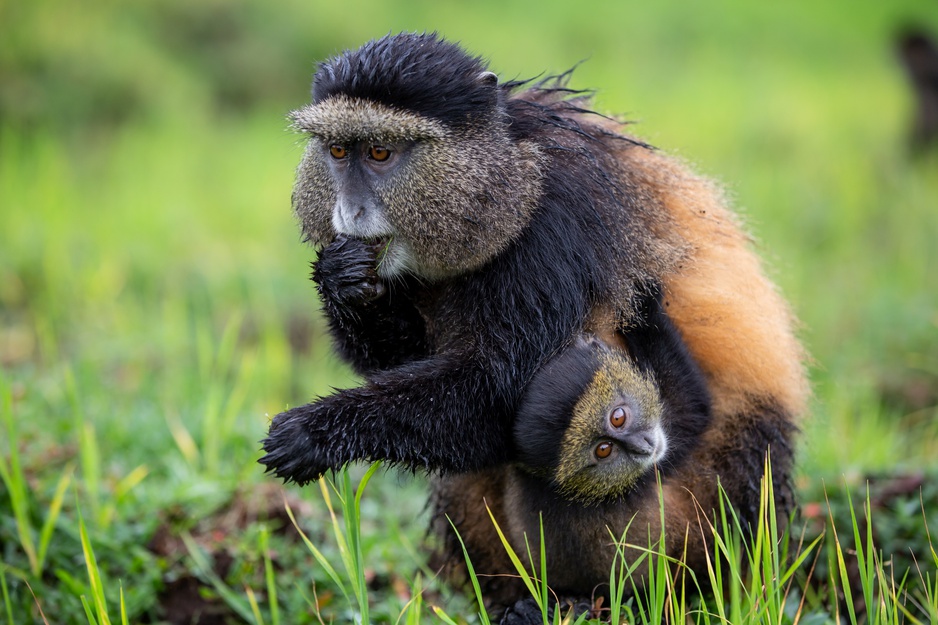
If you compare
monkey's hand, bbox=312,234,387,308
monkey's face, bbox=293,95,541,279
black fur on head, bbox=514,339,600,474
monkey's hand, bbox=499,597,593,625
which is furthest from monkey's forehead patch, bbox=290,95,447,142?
monkey's hand, bbox=499,597,593,625

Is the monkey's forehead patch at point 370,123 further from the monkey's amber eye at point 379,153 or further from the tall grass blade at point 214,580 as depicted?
the tall grass blade at point 214,580

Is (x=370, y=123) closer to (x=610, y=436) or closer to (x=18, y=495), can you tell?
(x=610, y=436)

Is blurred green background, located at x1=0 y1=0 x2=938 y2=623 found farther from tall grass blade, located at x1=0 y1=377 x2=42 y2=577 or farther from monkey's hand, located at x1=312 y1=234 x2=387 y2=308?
monkey's hand, located at x1=312 y1=234 x2=387 y2=308

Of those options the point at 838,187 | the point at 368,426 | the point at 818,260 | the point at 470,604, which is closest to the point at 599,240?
the point at 368,426

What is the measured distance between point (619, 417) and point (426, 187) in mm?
994

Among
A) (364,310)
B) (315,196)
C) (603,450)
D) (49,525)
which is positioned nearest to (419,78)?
(315,196)

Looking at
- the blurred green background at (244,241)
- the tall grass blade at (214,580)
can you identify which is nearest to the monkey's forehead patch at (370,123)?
the blurred green background at (244,241)

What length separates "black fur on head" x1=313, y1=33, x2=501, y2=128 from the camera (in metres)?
3.20

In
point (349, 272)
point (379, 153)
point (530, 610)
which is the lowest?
point (530, 610)

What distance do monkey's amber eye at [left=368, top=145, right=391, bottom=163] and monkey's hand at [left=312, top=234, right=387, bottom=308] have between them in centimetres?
29

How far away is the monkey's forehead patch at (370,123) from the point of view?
3.21 metres

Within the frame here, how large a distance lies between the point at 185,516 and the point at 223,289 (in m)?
3.89

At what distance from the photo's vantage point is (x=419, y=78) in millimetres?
3191

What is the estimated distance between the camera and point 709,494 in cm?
357
